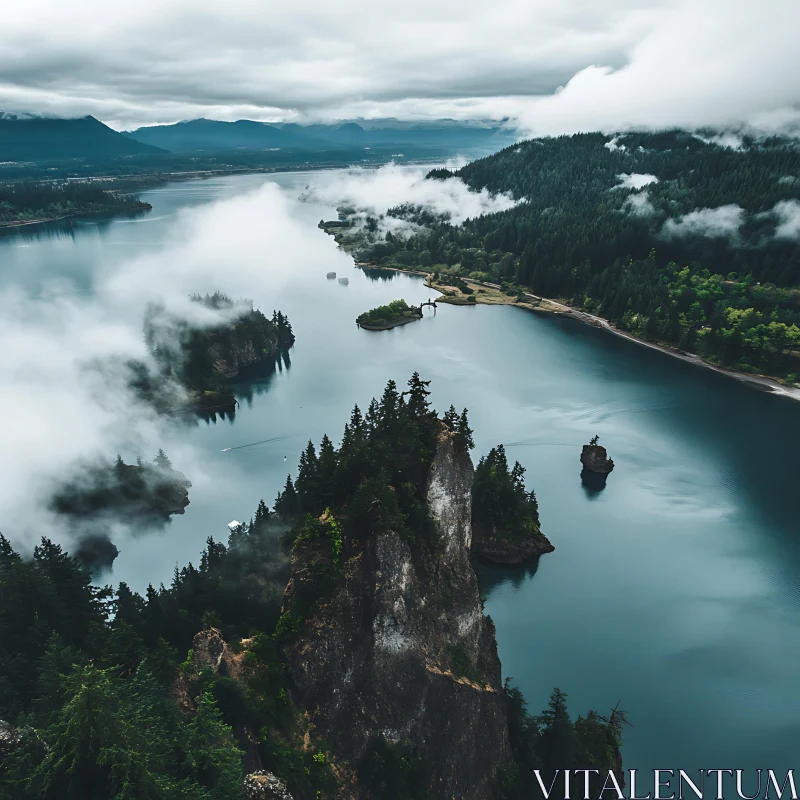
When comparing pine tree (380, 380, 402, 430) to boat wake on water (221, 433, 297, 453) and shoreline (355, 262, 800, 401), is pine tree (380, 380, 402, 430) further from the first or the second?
shoreline (355, 262, 800, 401)

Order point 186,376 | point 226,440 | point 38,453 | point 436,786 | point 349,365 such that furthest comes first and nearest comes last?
point 349,365
point 186,376
point 226,440
point 38,453
point 436,786

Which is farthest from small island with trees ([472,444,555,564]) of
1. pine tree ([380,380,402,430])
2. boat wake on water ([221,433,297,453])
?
boat wake on water ([221,433,297,453])

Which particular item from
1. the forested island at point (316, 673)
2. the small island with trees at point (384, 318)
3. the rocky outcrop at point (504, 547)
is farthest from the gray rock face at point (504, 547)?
the small island with trees at point (384, 318)

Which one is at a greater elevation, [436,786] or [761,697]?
[436,786]

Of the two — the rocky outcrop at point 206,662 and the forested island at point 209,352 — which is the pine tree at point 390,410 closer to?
the rocky outcrop at point 206,662

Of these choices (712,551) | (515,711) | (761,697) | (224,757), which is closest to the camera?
(224,757)

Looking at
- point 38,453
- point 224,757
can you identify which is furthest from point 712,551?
point 38,453

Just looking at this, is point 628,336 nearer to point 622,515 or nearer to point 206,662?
point 622,515

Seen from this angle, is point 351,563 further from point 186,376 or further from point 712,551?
point 186,376

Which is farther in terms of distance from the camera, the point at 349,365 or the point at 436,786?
the point at 349,365
